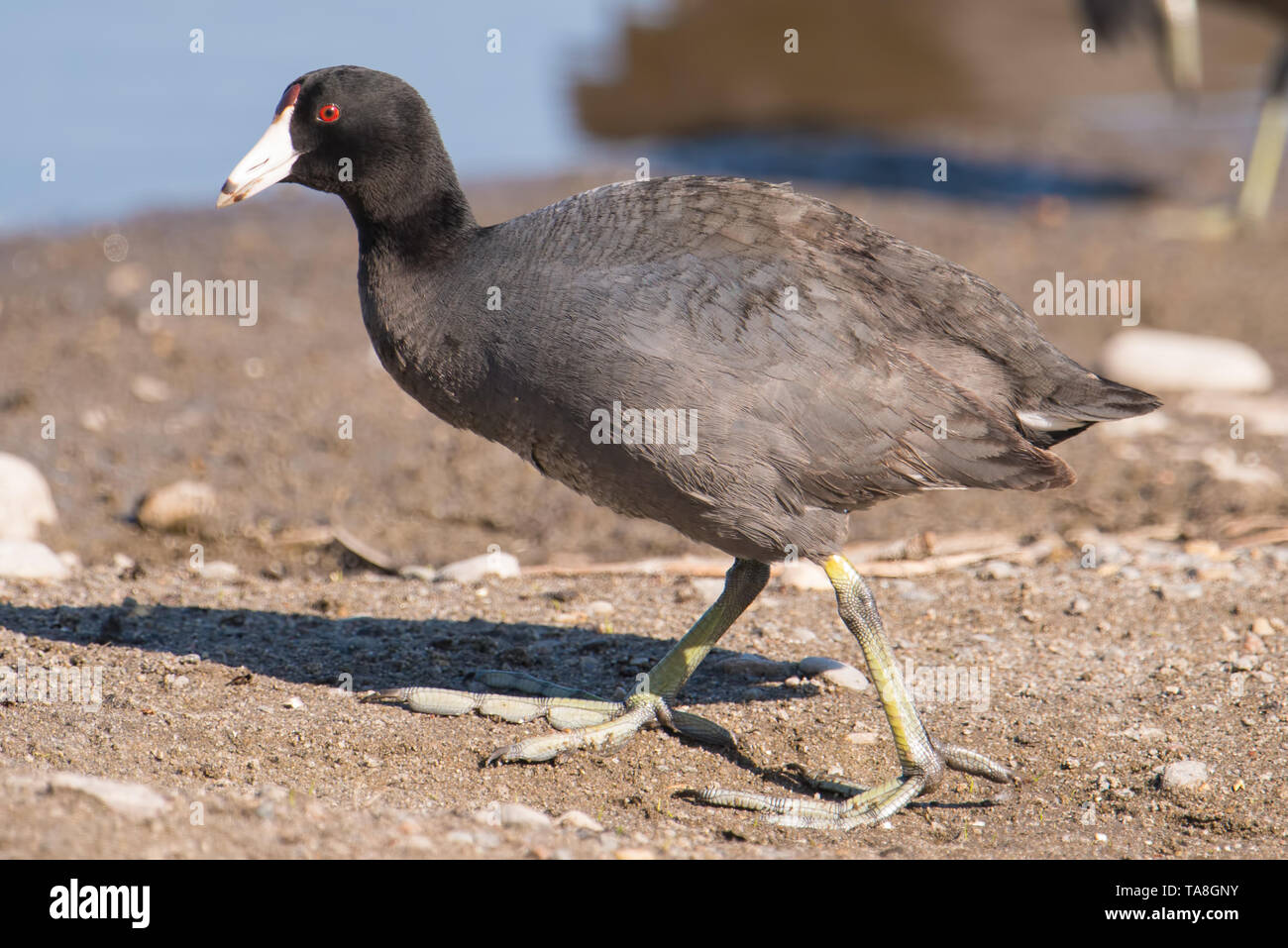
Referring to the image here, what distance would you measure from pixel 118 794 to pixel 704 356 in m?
1.82

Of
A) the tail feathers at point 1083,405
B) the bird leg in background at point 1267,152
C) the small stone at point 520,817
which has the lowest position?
the small stone at point 520,817

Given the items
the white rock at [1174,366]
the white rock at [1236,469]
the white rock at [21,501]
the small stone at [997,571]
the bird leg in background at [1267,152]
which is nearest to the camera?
the small stone at [997,571]

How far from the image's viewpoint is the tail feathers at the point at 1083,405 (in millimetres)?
4012

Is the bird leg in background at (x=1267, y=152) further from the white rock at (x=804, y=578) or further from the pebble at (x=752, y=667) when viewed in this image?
the pebble at (x=752, y=667)

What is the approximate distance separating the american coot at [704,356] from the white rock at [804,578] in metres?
1.43

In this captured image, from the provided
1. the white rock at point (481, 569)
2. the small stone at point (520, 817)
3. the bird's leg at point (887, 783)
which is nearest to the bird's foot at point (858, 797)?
the bird's leg at point (887, 783)

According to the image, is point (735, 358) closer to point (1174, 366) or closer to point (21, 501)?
point (21, 501)

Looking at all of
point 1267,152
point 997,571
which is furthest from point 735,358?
point 1267,152

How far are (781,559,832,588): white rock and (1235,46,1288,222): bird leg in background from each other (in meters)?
7.15

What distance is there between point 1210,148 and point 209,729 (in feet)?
42.4

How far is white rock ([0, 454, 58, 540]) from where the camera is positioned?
5.86 meters

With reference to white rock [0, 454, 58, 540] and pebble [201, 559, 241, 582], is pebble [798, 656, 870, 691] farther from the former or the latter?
white rock [0, 454, 58, 540]
